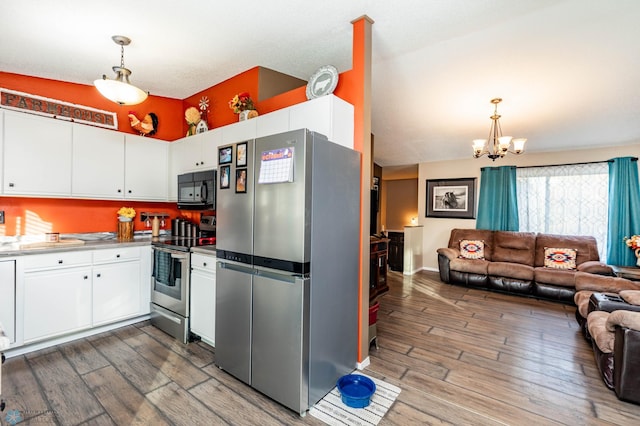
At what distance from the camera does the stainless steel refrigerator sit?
1834mm

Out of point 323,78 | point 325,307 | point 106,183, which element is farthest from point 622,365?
point 106,183

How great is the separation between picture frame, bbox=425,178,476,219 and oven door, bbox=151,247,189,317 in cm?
528

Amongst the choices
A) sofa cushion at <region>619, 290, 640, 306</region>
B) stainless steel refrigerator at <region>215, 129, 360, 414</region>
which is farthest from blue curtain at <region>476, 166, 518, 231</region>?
stainless steel refrigerator at <region>215, 129, 360, 414</region>

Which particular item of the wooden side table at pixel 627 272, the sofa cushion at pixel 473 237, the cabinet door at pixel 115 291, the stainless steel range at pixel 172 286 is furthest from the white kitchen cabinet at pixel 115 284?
the wooden side table at pixel 627 272

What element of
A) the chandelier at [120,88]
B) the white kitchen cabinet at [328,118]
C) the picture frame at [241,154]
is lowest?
the picture frame at [241,154]

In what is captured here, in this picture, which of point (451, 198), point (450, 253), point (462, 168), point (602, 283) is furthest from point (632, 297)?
point (462, 168)

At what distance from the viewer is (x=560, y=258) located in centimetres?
478

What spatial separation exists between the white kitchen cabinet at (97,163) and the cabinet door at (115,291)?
0.89 meters

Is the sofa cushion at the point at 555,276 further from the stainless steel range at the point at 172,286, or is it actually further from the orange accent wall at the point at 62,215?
the orange accent wall at the point at 62,215

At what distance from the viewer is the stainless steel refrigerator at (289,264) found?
1.83 metres

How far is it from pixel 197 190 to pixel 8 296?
1766mm

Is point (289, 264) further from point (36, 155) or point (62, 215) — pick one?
point (62, 215)

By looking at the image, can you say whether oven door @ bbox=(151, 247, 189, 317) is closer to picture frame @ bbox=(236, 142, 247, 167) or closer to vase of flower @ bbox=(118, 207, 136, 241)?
vase of flower @ bbox=(118, 207, 136, 241)

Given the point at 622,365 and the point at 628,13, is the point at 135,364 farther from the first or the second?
the point at 628,13
